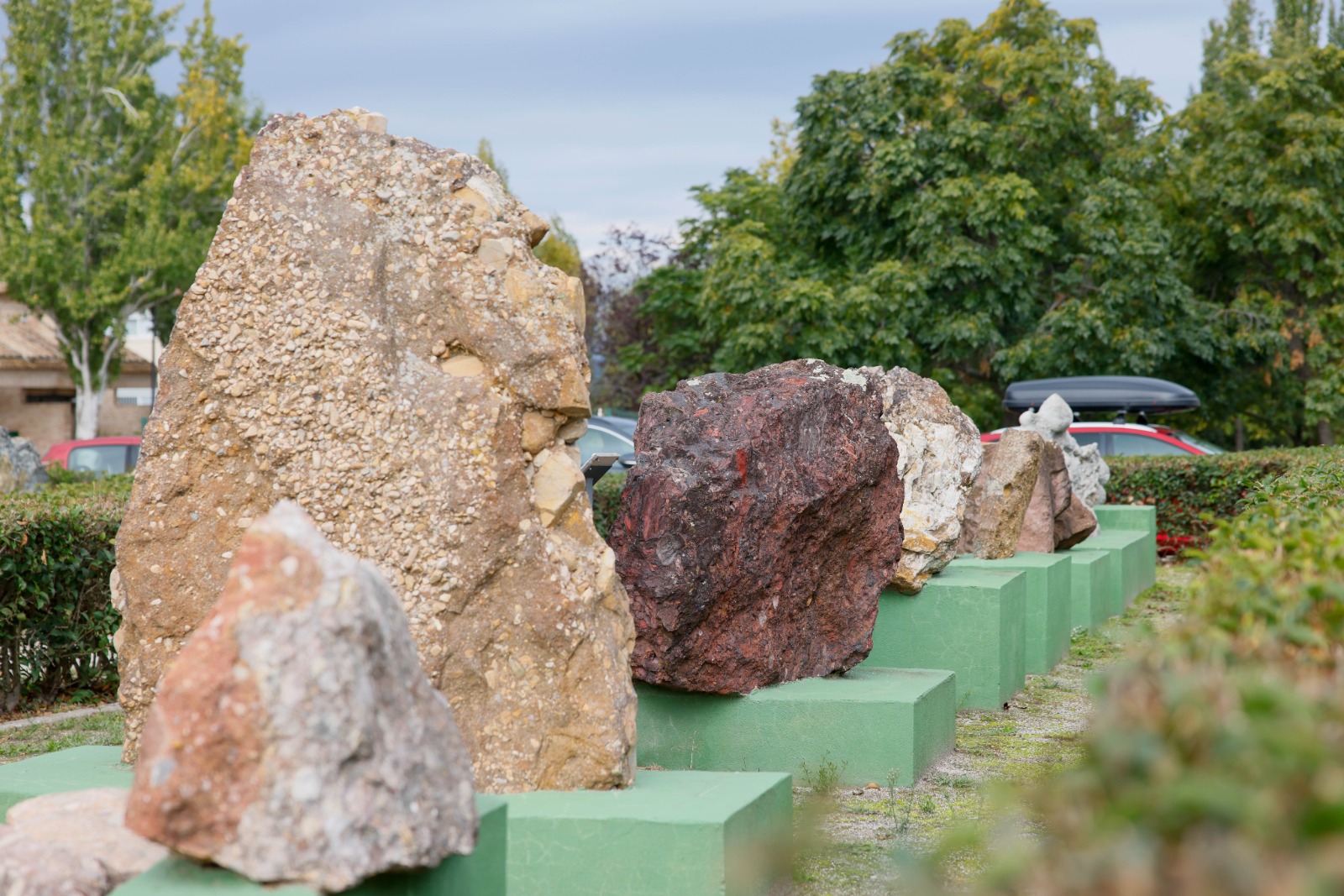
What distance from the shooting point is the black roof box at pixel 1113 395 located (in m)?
18.4

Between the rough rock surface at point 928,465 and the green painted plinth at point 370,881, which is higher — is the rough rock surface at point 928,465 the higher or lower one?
the higher one

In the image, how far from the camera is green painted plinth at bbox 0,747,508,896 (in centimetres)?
272

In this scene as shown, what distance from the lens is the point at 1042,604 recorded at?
862 centimetres

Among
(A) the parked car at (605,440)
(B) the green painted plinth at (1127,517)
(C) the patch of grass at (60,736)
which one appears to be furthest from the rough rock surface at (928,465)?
(A) the parked car at (605,440)

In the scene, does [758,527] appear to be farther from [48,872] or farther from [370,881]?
[48,872]

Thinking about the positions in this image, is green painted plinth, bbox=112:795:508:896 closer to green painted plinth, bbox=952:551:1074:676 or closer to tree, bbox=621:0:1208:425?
green painted plinth, bbox=952:551:1074:676

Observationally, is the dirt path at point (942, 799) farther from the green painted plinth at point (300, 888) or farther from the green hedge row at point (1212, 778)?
the green painted plinth at point (300, 888)

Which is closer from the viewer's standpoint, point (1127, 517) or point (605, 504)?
point (605, 504)

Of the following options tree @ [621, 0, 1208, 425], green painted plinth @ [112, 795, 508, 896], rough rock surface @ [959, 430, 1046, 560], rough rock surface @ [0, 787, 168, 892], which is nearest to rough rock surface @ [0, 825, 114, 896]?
rough rock surface @ [0, 787, 168, 892]

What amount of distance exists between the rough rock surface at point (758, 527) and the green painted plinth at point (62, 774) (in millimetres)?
2056

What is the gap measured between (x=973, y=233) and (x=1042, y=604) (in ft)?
50.0

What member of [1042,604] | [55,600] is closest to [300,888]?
[55,600]

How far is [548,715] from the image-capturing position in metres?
4.20

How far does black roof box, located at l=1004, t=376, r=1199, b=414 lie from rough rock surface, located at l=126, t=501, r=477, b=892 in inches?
659
